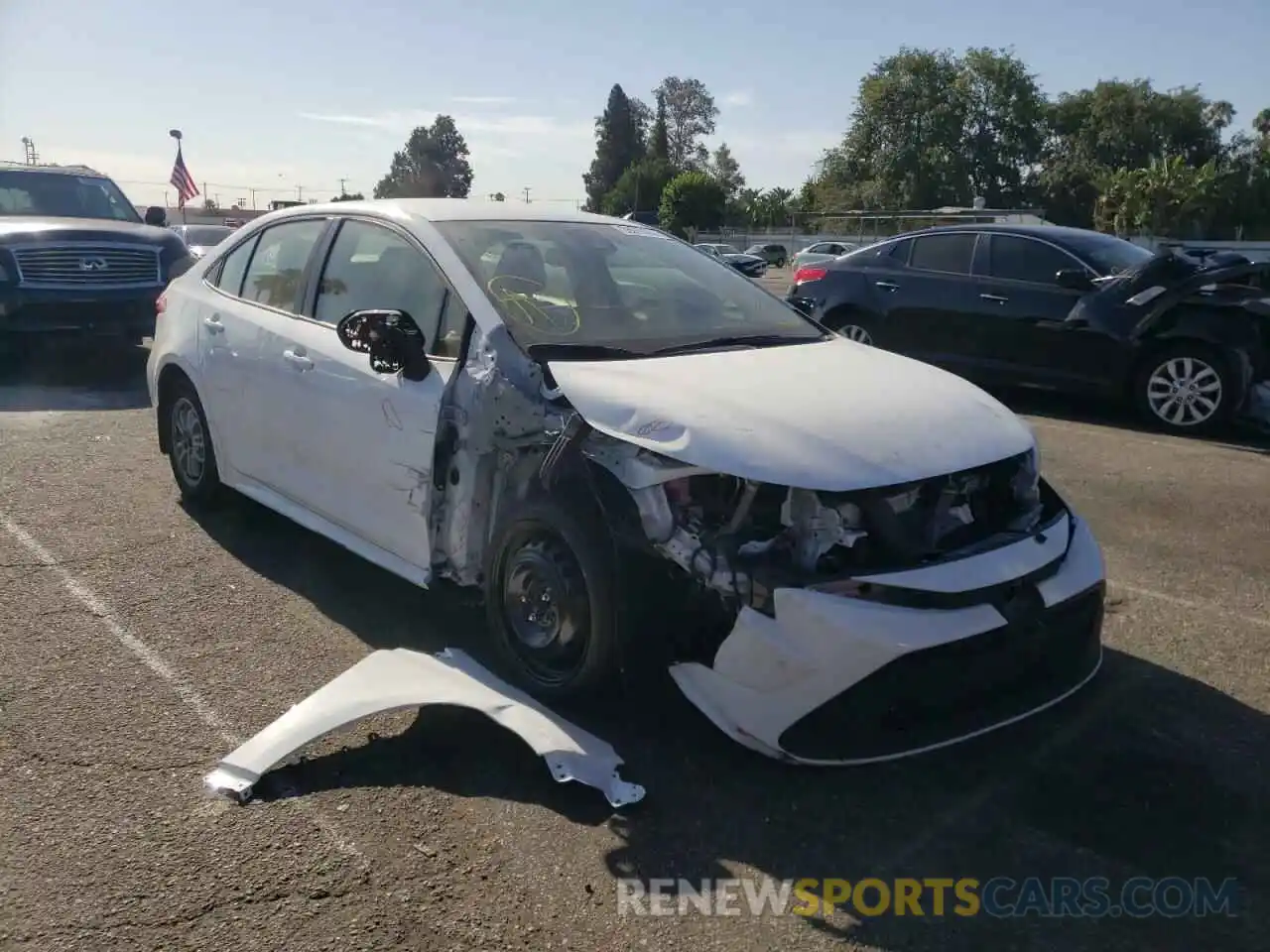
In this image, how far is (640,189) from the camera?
78000 mm

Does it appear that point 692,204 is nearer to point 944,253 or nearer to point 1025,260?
point 944,253

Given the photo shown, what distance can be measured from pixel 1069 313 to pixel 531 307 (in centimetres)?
613

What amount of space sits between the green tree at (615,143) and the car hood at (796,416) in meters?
100.0

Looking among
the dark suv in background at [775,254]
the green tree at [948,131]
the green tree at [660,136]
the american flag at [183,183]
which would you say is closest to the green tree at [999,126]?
the green tree at [948,131]

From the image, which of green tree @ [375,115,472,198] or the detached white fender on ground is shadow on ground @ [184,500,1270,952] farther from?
green tree @ [375,115,472,198]

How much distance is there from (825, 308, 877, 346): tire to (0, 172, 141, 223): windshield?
7.54 m

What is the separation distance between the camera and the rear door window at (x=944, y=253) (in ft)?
31.6

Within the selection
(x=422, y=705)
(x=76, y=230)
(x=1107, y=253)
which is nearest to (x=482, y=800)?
(x=422, y=705)

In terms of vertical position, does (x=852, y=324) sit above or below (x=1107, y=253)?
below

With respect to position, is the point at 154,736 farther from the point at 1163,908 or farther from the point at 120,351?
the point at 120,351

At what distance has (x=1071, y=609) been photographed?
134 inches

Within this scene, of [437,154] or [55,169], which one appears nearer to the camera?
[55,169]

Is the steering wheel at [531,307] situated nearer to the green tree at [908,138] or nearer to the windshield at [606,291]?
the windshield at [606,291]

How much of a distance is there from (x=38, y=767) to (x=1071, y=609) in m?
3.19
